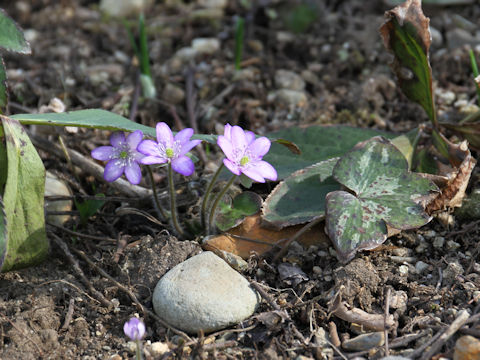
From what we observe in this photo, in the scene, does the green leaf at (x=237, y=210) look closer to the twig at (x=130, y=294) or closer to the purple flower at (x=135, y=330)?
the twig at (x=130, y=294)

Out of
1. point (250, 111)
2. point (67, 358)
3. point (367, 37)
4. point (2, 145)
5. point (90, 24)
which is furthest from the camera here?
point (90, 24)

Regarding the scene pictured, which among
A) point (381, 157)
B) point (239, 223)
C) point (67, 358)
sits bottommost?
point (67, 358)

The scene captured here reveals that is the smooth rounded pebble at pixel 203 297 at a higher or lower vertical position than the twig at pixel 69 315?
higher

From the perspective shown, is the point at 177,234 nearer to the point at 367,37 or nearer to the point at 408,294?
the point at 408,294

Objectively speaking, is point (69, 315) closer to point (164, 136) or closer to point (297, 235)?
point (164, 136)

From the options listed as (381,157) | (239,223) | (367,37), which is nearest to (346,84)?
(367,37)

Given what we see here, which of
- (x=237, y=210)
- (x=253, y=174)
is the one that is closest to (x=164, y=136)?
(x=253, y=174)

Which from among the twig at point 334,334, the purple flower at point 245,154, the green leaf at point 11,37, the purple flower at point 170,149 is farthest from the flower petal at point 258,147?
the green leaf at point 11,37
